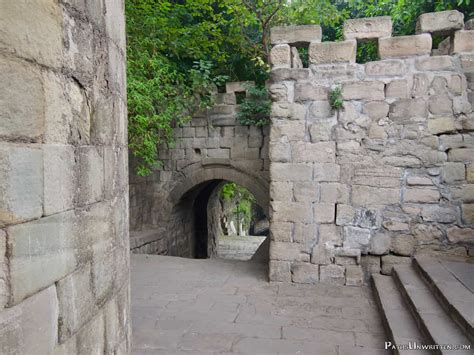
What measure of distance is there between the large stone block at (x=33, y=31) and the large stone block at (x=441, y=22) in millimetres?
3988

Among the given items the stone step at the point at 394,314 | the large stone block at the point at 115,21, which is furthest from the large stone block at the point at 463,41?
the large stone block at the point at 115,21

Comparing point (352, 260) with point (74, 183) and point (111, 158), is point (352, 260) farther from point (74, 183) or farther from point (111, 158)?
point (74, 183)

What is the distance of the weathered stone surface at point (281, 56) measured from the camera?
4.42 m

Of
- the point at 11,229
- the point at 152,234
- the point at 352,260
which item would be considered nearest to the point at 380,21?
the point at 352,260

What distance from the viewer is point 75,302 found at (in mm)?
1466

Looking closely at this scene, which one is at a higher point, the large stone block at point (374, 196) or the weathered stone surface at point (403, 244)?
the large stone block at point (374, 196)

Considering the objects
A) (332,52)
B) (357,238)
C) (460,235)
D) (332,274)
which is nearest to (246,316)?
(332,274)

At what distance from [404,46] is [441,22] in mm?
427

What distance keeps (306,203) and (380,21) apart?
222 cm

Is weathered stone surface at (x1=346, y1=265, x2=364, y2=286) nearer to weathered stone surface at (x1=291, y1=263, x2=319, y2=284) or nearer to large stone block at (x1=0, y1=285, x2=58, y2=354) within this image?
weathered stone surface at (x1=291, y1=263, x2=319, y2=284)

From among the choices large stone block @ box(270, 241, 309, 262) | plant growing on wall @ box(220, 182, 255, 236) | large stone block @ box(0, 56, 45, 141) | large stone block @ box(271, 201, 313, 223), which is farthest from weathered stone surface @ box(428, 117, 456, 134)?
plant growing on wall @ box(220, 182, 255, 236)

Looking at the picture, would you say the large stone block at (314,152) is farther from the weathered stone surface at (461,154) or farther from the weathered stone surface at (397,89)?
the weathered stone surface at (461,154)

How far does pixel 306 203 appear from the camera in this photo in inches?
172

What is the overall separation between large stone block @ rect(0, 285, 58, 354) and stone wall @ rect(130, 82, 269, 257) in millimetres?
5360
